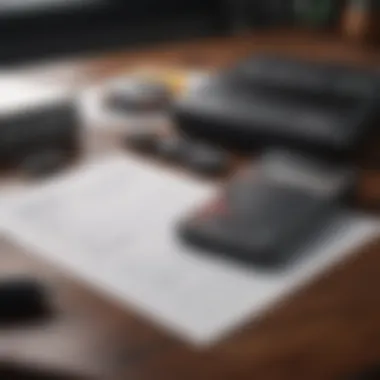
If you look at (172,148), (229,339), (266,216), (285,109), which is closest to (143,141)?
(172,148)

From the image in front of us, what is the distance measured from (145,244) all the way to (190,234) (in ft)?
0.14

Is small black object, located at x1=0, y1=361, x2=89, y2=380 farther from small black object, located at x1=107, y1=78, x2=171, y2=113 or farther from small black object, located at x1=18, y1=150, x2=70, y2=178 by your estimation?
small black object, located at x1=107, y1=78, x2=171, y2=113

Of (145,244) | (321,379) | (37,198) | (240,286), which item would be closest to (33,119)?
(37,198)

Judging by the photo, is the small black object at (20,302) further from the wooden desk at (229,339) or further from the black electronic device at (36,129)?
the black electronic device at (36,129)

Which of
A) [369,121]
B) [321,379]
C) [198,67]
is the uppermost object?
[198,67]

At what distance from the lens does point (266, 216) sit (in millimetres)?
854

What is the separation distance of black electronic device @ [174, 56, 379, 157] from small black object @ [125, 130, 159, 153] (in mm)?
38

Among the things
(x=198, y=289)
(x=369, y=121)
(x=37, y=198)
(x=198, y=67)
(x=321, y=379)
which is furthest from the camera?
(x=198, y=67)

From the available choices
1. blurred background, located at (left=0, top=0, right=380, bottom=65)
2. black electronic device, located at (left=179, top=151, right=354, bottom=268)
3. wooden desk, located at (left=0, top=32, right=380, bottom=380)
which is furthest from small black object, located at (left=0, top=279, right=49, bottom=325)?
blurred background, located at (left=0, top=0, right=380, bottom=65)

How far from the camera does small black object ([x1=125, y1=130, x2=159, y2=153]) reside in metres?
1.08

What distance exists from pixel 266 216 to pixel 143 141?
274 mm

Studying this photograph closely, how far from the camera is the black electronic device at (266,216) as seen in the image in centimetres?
83

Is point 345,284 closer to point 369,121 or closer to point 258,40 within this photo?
point 369,121

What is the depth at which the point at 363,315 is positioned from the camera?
78 cm
